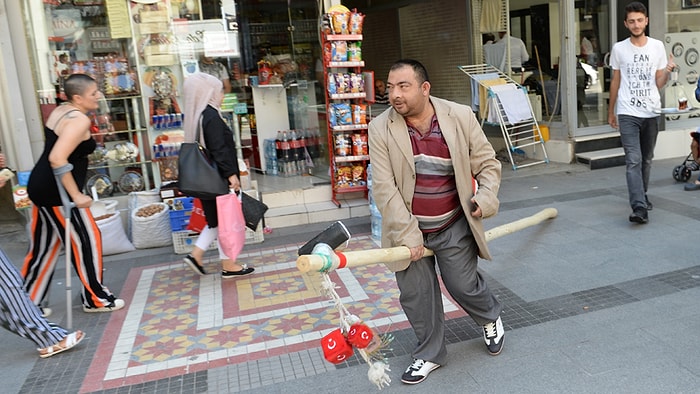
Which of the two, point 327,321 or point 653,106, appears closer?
point 327,321

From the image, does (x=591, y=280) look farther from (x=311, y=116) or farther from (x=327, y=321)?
(x=311, y=116)

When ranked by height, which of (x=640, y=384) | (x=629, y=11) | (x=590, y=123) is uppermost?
(x=629, y=11)

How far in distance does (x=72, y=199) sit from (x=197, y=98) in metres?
1.22

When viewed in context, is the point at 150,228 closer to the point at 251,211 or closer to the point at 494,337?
the point at 251,211

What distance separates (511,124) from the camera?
8594 mm

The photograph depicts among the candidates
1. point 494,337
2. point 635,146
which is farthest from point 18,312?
point 635,146

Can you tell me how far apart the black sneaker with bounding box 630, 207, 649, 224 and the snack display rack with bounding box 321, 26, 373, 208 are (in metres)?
2.68

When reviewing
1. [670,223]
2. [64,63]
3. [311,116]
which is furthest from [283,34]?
[670,223]

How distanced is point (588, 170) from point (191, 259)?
5.50 meters

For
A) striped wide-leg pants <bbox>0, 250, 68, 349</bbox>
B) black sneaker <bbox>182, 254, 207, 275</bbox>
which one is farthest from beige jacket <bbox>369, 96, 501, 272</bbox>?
black sneaker <bbox>182, 254, 207, 275</bbox>

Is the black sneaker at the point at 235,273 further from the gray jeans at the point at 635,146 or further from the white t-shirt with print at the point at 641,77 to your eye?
the white t-shirt with print at the point at 641,77

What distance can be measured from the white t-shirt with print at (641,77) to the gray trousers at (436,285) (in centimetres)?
314

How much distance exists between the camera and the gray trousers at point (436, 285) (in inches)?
122

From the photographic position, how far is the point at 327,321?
3934 millimetres
